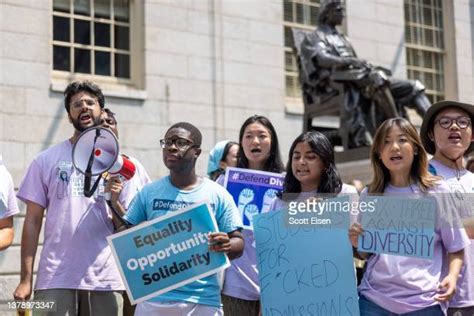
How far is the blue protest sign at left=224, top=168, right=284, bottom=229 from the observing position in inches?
187

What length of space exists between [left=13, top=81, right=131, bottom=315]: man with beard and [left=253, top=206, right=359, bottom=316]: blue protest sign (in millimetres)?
929

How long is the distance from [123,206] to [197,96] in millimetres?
8338

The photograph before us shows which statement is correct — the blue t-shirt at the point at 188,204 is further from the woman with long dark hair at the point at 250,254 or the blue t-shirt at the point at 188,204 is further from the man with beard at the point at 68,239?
the woman with long dark hair at the point at 250,254

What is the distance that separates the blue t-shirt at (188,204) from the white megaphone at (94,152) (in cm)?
35

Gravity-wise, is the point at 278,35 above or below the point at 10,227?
above

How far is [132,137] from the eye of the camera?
39.5 feet

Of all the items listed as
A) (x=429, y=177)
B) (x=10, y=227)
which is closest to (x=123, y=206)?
(x=10, y=227)

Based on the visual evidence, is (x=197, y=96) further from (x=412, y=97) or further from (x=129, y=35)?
(x=412, y=97)

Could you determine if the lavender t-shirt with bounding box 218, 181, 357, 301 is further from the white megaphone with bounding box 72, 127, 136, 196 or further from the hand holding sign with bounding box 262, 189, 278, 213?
the white megaphone with bounding box 72, 127, 136, 196

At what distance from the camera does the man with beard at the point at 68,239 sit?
423 cm

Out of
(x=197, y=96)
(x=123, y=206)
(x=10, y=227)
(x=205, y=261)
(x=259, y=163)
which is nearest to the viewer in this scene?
(x=205, y=261)

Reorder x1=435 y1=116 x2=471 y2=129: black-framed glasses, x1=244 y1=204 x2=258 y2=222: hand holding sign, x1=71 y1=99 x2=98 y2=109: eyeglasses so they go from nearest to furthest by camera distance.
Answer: x1=435 y1=116 x2=471 y2=129: black-framed glasses < x1=71 y1=99 x2=98 y2=109: eyeglasses < x1=244 y1=204 x2=258 y2=222: hand holding sign

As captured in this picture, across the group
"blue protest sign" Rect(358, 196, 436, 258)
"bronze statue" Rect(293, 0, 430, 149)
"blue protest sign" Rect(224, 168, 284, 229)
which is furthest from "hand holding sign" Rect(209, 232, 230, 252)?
"bronze statue" Rect(293, 0, 430, 149)

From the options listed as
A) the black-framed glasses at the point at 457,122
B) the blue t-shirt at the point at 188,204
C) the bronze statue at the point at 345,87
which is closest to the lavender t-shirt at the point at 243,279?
the blue t-shirt at the point at 188,204
